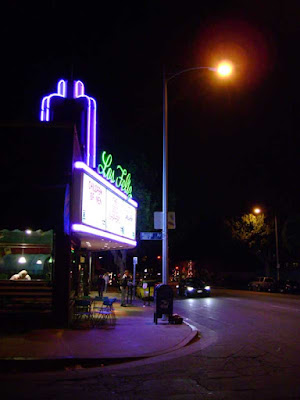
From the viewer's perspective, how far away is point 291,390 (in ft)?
23.0

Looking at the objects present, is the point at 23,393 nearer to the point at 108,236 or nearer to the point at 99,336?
the point at 99,336

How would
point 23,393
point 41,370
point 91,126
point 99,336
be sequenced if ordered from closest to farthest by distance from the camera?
point 23,393
point 41,370
point 99,336
point 91,126

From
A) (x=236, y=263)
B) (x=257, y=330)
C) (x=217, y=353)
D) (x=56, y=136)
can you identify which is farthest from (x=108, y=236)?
(x=236, y=263)

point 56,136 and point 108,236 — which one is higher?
point 56,136

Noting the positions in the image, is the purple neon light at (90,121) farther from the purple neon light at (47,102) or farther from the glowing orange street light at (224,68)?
the glowing orange street light at (224,68)

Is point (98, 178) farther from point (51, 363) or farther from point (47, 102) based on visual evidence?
point (51, 363)

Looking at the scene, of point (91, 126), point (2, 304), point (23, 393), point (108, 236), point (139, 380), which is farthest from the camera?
point (91, 126)

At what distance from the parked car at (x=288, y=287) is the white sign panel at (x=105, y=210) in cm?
2744

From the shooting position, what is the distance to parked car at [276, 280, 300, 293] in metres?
43.3

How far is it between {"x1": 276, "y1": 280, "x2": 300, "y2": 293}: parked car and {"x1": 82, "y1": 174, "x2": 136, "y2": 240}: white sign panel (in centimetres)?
2744

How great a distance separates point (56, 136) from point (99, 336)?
21.0 feet

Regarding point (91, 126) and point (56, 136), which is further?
point (91, 126)

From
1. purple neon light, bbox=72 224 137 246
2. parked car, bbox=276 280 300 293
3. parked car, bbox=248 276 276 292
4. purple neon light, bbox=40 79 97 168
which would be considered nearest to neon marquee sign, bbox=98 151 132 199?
purple neon light, bbox=40 79 97 168

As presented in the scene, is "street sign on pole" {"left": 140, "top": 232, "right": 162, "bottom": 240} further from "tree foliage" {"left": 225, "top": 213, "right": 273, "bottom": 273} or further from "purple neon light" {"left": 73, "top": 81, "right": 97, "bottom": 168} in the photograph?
"tree foliage" {"left": 225, "top": 213, "right": 273, "bottom": 273}
